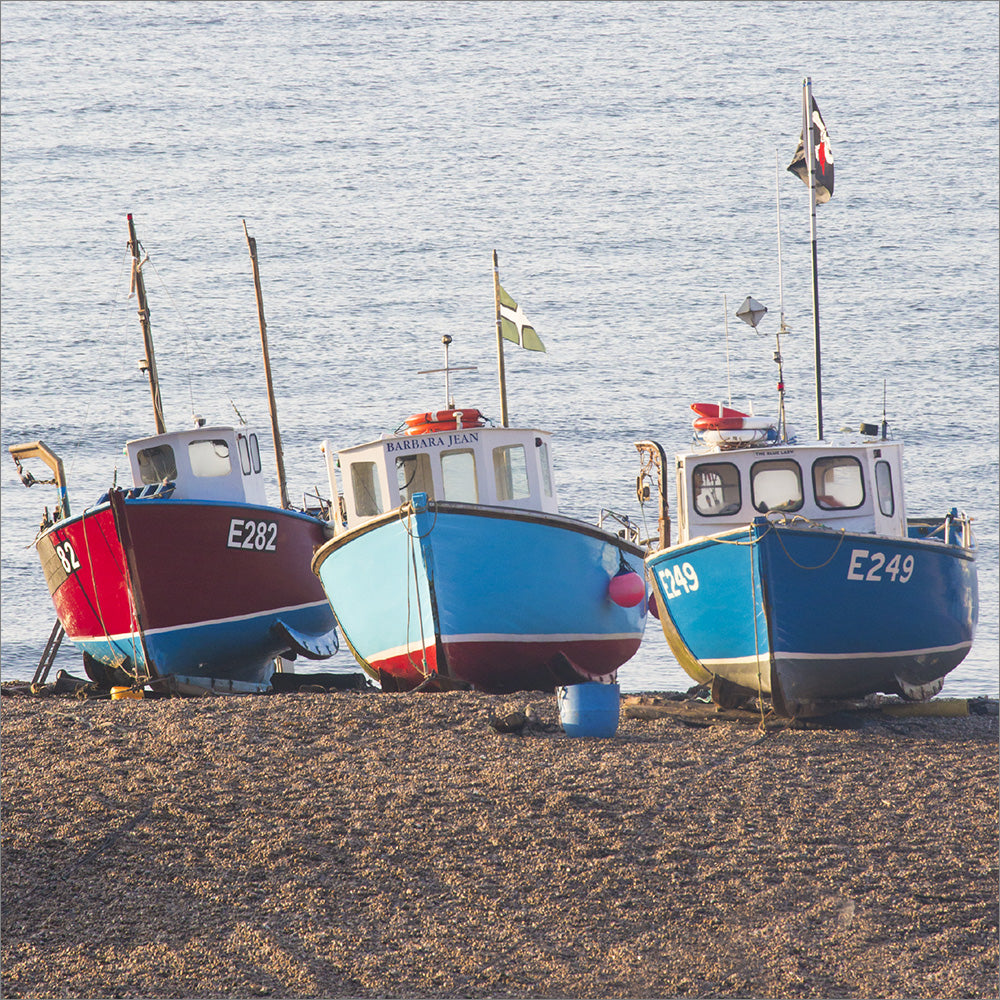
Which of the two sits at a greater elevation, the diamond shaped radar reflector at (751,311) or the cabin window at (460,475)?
the diamond shaped radar reflector at (751,311)

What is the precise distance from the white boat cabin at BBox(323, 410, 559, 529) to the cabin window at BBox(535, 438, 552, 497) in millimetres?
72

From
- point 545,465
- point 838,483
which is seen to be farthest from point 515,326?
point 838,483

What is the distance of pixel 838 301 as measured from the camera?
3856 cm

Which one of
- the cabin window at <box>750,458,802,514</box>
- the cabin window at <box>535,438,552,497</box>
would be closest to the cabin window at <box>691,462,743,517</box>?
the cabin window at <box>750,458,802,514</box>

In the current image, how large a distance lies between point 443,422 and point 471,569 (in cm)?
199

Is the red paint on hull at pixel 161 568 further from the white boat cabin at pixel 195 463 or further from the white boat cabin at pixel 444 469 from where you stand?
the white boat cabin at pixel 444 469

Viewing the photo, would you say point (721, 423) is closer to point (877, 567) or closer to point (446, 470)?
point (877, 567)

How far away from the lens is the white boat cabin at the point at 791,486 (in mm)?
12664

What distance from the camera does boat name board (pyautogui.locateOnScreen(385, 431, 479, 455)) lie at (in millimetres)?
13672

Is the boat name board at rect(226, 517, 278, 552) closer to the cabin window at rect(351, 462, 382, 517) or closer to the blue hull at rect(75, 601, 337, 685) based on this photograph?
the blue hull at rect(75, 601, 337, 685)

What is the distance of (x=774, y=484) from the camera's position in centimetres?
1274

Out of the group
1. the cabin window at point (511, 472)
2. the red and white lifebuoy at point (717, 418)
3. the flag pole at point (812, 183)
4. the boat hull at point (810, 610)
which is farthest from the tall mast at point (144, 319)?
the flag pole at point (812, 183)

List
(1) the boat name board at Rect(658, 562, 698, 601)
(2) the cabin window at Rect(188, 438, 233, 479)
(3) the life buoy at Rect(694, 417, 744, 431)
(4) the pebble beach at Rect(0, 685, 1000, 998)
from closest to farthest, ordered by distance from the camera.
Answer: (4) the pebble beach at Rect(0, 685, 1000, 998)
(1) the boat name board at Rect(658, 562, 698, 601)
(3) the life buoy at Rect(694, 417, 744, 431)
(2) the cabin window at Rect(188, 438, 233, 479)

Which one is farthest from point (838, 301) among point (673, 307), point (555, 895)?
point (555, 895)
